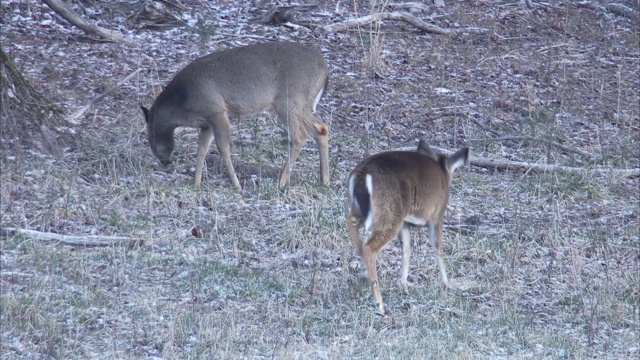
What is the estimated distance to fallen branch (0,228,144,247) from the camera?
804cm

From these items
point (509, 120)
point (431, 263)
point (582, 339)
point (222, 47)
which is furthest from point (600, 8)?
point (582, 339)

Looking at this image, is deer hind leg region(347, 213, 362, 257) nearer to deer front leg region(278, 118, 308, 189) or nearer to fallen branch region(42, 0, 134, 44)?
deer front leg region(278, 118, 308, 189)

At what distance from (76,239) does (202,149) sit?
104 inches

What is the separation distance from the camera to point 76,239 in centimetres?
817

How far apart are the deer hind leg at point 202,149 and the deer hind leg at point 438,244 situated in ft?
9.89

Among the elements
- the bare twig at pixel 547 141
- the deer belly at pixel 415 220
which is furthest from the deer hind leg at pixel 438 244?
the bare twig at pixel 547 141

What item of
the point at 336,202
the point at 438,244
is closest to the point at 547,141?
the point at 336,202

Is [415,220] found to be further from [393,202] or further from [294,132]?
[294,132]

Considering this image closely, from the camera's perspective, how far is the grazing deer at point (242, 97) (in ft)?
34.4

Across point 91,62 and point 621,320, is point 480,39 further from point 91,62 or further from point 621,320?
point 621,320

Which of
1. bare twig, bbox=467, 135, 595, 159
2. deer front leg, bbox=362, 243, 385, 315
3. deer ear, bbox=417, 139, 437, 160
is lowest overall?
bare twig, bbox=467, 135, 595, 159

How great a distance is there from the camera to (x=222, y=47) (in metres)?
13.4

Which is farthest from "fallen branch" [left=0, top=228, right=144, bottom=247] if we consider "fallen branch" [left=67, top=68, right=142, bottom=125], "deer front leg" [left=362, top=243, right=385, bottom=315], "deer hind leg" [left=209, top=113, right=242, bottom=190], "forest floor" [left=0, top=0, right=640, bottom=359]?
"fallen branch" [left=67, top=68, right=142, bottom=125]

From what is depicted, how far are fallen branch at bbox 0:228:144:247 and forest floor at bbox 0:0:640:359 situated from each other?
9 centimetres
